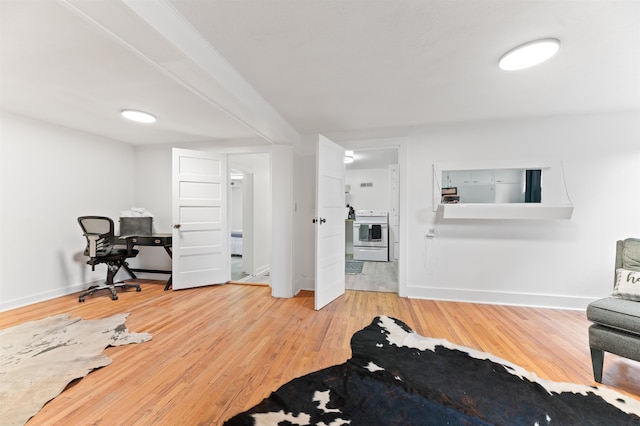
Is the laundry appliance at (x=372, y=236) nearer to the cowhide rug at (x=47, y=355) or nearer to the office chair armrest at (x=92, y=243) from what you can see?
the cowhide rug at (x=47, y=355)

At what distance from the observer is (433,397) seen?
4.96 feet

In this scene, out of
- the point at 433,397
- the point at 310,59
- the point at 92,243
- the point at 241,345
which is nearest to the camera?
the point at 433,397

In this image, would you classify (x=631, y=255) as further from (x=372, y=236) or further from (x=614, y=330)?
(x=372, y=236)

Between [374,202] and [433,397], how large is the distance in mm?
5481

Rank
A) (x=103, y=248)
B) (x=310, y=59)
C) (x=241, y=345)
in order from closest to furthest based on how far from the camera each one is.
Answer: (x=310, y=59)
(x=241, y=345)
(x=103, y=248)

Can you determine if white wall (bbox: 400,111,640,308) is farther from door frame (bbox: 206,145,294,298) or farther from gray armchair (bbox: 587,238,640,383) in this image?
door frame (bbox: 206,145,294,298)

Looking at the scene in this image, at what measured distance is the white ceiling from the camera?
4.64ft

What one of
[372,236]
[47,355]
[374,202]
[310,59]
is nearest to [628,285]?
[310,59]

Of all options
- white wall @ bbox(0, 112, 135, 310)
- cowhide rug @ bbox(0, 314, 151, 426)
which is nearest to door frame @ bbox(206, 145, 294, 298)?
cowhide rug @ bbox(0, 314, 151, 426)

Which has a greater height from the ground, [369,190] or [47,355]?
[369,190]

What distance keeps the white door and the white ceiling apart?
93 centimetres

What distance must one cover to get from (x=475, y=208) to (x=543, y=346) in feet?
5.03

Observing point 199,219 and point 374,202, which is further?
point 374,202

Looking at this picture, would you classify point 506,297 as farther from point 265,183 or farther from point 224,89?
point 265,183
